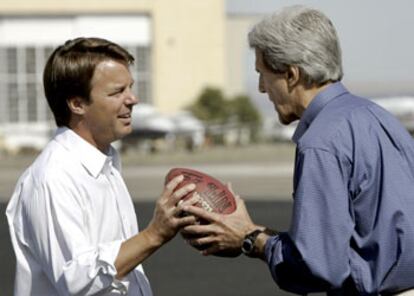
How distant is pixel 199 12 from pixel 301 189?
59576mm

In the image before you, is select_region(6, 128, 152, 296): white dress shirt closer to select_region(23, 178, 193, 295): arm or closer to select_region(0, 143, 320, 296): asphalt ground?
select_region(23, 178, 193, 295): arm

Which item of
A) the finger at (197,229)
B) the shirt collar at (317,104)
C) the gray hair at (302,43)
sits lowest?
the finger at (197,229)

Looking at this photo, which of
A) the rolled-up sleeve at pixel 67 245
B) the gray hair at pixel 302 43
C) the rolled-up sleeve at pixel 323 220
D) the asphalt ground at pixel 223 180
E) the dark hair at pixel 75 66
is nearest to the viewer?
the rolled-up sleeve at pixel 323 220

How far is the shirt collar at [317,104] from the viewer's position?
443 centimetres

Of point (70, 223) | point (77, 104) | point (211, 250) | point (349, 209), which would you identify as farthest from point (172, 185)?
point (349, 209)

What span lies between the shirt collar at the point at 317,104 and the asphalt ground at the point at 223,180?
25.6 feet

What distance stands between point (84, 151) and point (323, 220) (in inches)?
37.0

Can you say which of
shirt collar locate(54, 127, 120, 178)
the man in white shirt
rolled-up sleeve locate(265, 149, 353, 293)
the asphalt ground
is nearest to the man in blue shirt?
rolled-up sleeve locate(265, 149, 353, 293)

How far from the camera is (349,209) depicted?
4273mm

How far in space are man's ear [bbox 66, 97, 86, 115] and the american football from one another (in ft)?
1.30

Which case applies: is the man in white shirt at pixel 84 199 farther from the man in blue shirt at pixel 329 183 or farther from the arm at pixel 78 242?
the man in blue shirt at pixel 329 183

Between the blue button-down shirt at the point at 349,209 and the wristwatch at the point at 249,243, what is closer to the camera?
the blue button-down shirt at the point at 349,209

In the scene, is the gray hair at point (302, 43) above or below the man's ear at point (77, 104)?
above

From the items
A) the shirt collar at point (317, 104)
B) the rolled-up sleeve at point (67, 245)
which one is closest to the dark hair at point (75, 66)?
the rolled-up sleeve at point (67, 245)
